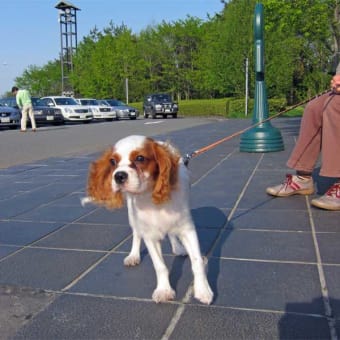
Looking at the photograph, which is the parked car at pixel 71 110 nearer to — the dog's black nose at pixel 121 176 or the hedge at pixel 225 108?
the hedge at pixel 225 108

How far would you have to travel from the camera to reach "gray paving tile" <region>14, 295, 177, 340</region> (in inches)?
85.7

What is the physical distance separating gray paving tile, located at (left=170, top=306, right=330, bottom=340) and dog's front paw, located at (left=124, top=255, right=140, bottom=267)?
0.80 meters

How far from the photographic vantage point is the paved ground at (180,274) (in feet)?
7.29

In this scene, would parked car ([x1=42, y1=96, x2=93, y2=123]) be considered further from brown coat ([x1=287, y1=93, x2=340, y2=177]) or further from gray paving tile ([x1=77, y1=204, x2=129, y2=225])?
brown coat ([x1=287, y1=93, x2=340, y2=177])

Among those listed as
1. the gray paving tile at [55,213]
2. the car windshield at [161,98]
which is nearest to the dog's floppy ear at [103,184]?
the gray paving tile at [55,213]

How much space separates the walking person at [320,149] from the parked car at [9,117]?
19.1m

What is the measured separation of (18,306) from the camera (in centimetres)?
251

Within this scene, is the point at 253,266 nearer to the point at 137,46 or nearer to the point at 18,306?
the point at 18,306

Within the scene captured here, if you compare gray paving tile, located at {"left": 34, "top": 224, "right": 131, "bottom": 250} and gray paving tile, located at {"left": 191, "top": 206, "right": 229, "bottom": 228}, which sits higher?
gray paving tile, located at {"left": 191, "top": 206, "right": 229, "bottom": 228}

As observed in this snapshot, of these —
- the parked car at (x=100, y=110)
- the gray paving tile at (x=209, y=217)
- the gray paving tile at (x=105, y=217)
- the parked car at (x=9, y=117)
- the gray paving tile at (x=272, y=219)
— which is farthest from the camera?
the parked car at (x=100, y=110)

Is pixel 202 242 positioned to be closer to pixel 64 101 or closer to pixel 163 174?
pixel 163 174

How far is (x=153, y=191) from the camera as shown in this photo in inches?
93.4

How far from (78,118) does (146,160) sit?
85.9 feet

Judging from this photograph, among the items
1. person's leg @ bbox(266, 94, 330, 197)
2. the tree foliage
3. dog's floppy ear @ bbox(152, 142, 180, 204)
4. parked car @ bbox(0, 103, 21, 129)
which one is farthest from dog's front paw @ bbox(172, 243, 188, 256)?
the tree foliage
